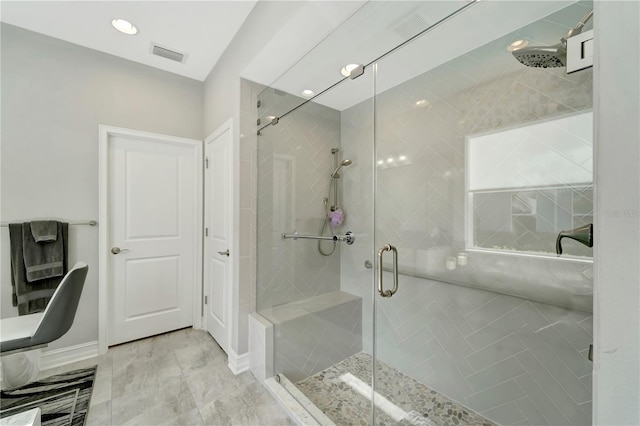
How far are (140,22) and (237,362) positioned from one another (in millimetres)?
2713

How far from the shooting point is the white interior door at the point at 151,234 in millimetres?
2461

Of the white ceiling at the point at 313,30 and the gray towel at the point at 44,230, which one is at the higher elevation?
the white ceiling at the point at 313,30

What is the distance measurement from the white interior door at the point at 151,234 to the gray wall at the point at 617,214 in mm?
2998

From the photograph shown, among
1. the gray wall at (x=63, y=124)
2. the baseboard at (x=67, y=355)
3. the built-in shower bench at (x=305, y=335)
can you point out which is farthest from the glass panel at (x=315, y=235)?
the baseboard at (x=67, y=355)

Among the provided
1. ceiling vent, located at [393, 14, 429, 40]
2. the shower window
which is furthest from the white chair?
the shower window

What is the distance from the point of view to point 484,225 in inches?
64.7

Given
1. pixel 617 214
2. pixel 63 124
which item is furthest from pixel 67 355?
pixel 617 214

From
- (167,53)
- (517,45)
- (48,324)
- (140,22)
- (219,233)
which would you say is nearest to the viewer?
(517,45)

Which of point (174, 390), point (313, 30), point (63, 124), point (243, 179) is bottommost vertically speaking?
point (174, 390)

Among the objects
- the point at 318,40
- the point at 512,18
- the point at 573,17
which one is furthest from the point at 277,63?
the point at 573,17

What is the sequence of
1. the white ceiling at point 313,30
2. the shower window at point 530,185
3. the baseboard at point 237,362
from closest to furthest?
the shower window at point 530,185 < the white ceiling at point 313,30 < the baseboard at point 237,362

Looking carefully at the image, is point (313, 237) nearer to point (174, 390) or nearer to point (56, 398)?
point (174, 390)

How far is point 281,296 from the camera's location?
217cm

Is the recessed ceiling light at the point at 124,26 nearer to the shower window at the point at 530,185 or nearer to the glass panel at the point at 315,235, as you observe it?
the glass panel at the point at 315,235
